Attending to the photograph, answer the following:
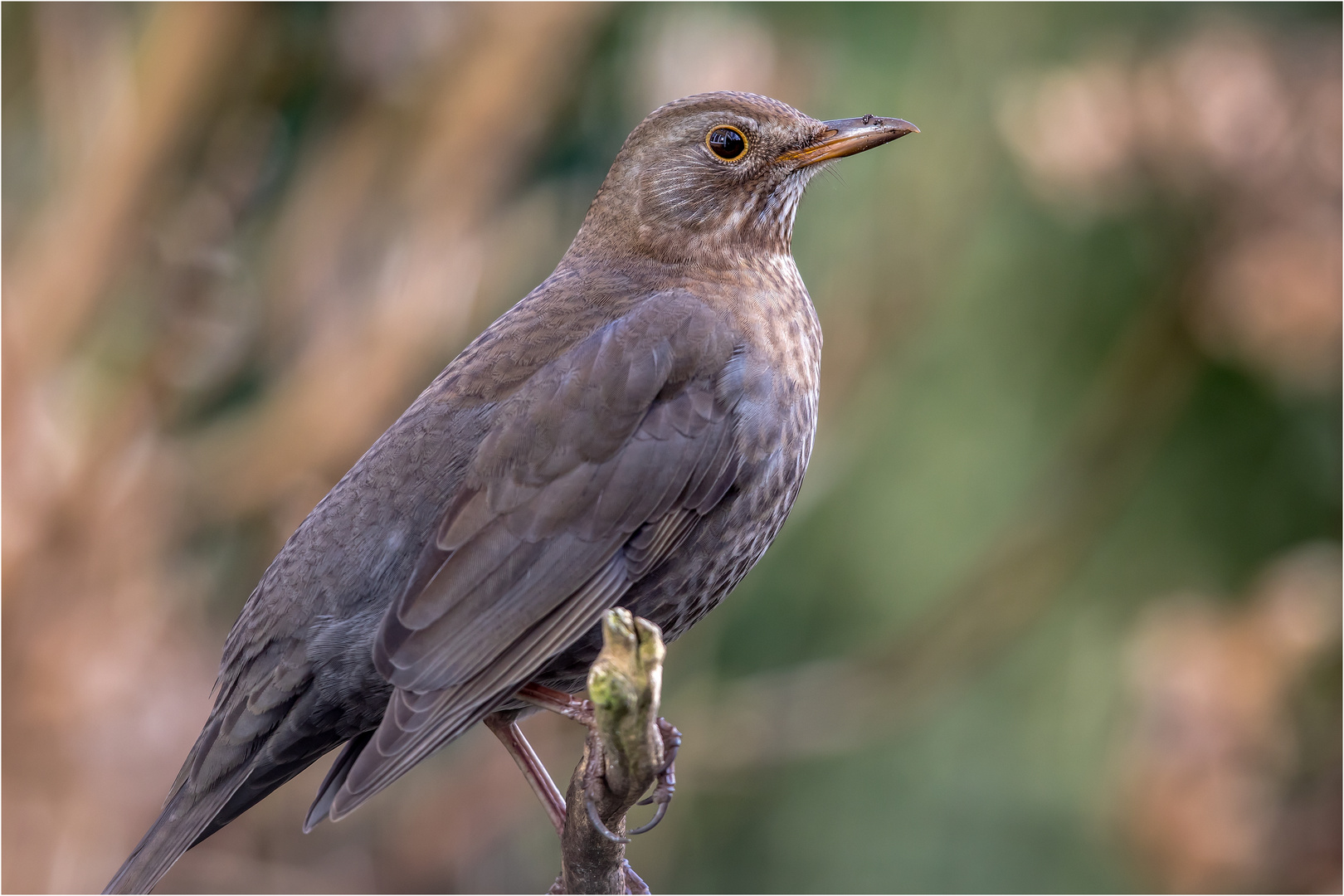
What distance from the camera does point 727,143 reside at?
4.19m

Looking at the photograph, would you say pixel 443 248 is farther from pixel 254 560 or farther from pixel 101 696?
pixel 101 696

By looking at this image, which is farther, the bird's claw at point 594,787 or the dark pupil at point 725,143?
the dark pupil at point 725,143

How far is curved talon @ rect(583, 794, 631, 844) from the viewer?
3229 millimetres

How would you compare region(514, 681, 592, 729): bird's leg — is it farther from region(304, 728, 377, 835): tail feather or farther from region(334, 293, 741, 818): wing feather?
region(304, 728, 377, 835): tail feather

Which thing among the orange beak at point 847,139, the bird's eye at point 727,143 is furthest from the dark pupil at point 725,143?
the orange beak at point 847,139

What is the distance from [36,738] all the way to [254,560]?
1278 mm

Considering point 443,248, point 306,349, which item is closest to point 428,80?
point 443,248

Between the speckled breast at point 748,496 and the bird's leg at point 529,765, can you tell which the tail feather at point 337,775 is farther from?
the speckled breast at point 748,496

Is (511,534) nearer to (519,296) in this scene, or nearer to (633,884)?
(633,884)

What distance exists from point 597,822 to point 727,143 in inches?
81.1

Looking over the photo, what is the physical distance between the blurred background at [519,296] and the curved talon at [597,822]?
3.17 meters

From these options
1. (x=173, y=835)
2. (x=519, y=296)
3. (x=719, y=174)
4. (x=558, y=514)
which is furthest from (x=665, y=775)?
(x=519, y=296)

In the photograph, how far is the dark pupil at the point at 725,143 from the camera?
13.7 ft

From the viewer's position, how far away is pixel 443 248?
21.7ft
